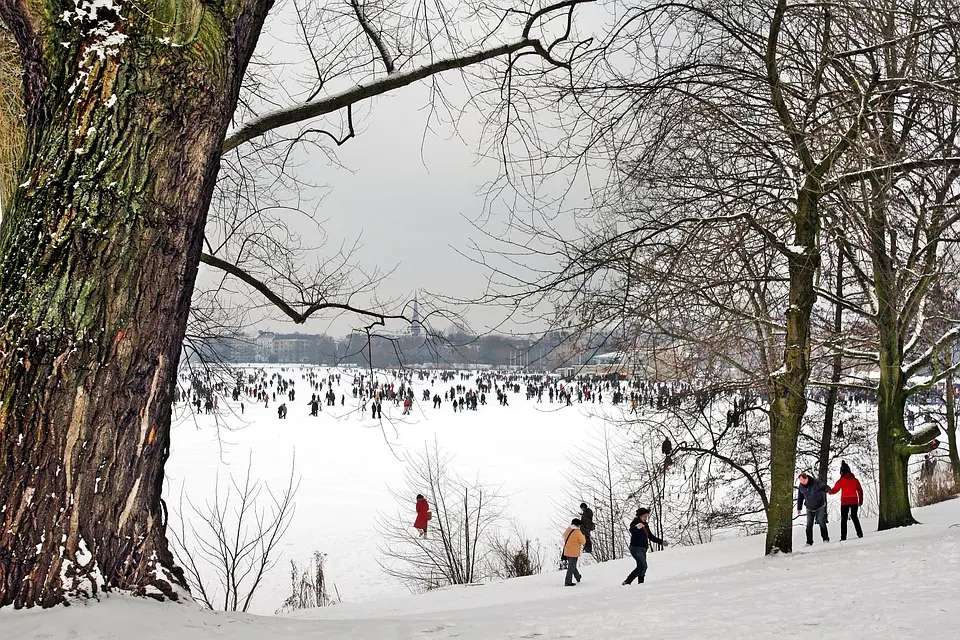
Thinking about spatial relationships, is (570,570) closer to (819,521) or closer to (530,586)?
(530,586)

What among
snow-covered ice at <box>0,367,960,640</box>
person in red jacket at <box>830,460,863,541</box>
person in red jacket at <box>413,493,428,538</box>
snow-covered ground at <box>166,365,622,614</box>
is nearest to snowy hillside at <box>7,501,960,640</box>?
snow-covered ice at <box>0,367,960,640</box>

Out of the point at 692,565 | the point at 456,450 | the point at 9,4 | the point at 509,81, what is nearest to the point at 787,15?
the point at 509,81

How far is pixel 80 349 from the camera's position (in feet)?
10.3

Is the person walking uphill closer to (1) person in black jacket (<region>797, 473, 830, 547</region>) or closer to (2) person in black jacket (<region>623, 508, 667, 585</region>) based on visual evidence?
(2) person in black jacket (<region>623, 508, 667, 585</region>)

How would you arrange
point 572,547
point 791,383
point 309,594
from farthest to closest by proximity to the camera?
point 309,594 < point 572,547 < point 791,383

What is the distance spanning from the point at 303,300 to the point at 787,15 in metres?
5.01

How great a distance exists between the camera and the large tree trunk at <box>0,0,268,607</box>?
3086 mm

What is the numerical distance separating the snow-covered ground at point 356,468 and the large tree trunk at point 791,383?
8.89 feet

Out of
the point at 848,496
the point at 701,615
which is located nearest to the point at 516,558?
the point at 848,496

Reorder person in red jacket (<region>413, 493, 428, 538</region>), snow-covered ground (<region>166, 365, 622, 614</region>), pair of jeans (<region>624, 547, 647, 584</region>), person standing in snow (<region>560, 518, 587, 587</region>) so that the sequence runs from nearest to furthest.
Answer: pair of jeans (<region>624, 547, 647, 584</region>) → person standing in snow (<region>560, 518, 587, 587</region>) → snow-covered ground (<region>166, 365, 622, 614</region>) → person in red jacket (<region>413, 493, 428, 538</region>)

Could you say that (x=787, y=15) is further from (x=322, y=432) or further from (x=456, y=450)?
(x=322, y=432)

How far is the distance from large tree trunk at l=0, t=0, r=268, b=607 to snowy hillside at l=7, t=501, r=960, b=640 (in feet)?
0.69

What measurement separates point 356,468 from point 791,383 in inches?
727

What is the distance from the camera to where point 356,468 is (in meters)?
25.7
